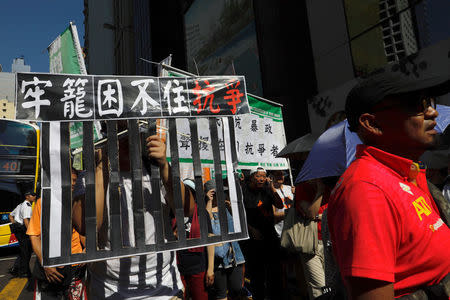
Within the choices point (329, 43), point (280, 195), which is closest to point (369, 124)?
point (280, 195)

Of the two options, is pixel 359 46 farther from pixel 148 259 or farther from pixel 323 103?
pixel 148 259

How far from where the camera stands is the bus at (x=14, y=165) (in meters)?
11.0

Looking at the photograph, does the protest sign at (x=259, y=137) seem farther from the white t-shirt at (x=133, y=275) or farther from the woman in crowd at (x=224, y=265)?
the white t-shirt at (x=133, y=275)

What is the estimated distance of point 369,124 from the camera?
4.11 ft

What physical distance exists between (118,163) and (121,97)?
1.32ft

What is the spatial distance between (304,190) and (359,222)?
2676mm

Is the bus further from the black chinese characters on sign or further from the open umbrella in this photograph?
the black chinese characters on sign

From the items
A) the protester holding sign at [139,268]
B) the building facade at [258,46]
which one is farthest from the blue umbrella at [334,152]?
the building facade at [258,46]

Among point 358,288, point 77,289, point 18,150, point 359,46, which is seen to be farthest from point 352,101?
point 18,150

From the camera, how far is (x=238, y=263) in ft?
13.4

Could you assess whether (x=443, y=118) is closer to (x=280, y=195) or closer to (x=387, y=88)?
(x=387, y=88)

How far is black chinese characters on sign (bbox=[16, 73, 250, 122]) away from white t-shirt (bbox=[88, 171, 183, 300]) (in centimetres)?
42

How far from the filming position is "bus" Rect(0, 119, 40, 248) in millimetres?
11008

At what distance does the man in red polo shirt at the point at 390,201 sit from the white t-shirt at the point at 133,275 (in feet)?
3.96
